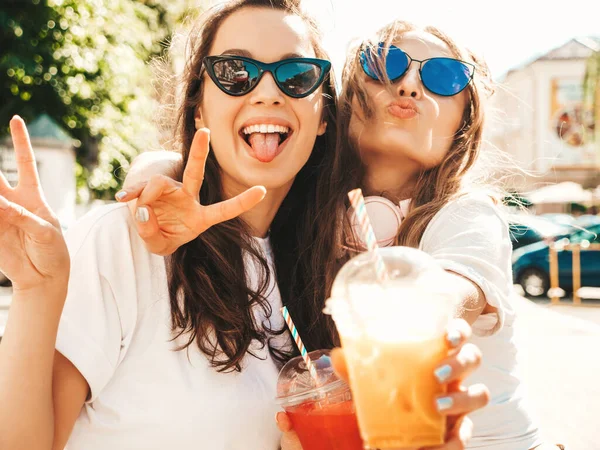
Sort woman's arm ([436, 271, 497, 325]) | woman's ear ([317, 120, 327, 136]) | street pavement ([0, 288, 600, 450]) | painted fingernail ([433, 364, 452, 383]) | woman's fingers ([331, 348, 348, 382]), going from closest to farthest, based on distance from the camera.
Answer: painted fingernail ([433, 364, 452, 383]) < woman's fingers ([331, 348, 348, 382]) < woman's arm ([436, 271, 497, 325]) < woman's ear ([317, 120, 327, 136]) < street pavement ([0, 288, 600, 450])

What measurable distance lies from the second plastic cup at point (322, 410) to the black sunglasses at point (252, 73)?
0.95 metres

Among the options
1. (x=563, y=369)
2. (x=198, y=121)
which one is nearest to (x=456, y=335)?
(x=198, y=121)

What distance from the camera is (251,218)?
2512mm

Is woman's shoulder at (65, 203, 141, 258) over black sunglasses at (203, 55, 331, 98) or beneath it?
beneath

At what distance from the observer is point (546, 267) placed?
Result: 1422 cm

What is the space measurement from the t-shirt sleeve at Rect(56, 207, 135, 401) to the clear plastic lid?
0.52m

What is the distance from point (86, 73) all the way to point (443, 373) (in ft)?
43.4

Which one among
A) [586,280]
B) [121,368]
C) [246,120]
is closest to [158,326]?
[121,368]

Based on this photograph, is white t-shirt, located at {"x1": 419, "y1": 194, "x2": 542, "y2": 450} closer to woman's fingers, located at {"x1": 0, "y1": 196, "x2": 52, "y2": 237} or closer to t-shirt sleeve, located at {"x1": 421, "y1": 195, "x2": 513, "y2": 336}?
t-shirt sleeve, located at {"x1": 421, "y1": 195, "x2": 513, "y2": 336}

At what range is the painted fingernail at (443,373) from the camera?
134 cm

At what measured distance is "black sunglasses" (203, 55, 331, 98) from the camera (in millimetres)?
2260

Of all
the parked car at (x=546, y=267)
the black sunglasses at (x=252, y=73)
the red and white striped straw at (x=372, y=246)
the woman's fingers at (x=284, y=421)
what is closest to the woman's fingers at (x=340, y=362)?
the red and white striped straw at (x=372, y=246)

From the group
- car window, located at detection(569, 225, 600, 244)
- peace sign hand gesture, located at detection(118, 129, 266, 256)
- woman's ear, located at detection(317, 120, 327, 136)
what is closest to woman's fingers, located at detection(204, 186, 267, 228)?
peace sign hand gesture, located at detection(118, 129, 266, 256)

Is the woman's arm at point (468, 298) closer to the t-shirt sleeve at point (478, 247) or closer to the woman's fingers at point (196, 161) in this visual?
the t-shirt sleeve at point (478, 247)
